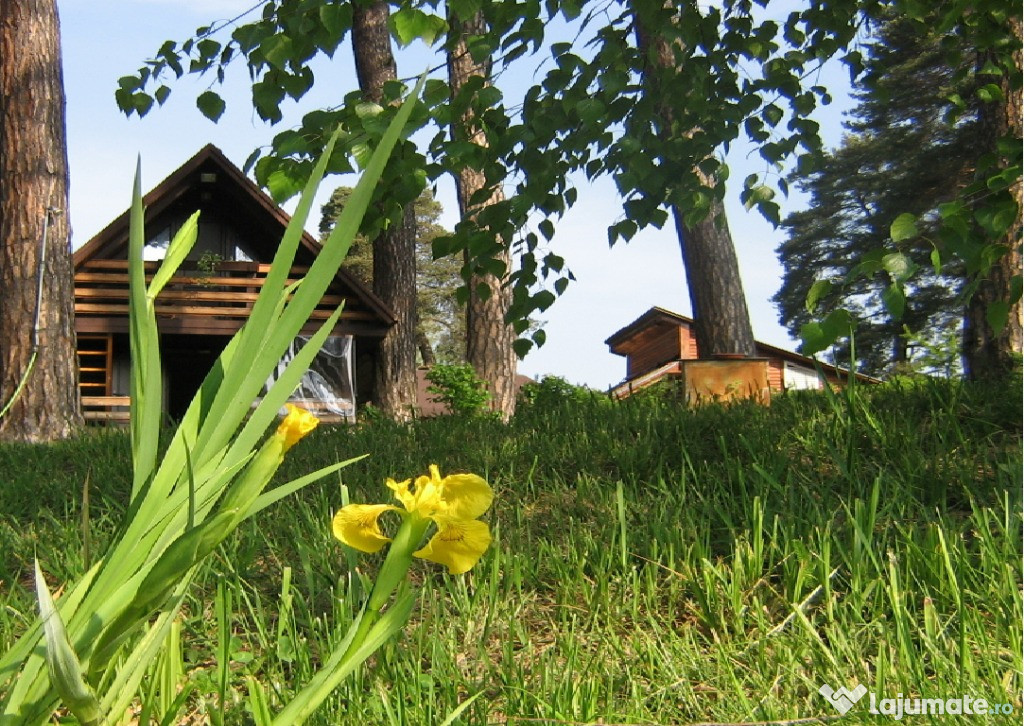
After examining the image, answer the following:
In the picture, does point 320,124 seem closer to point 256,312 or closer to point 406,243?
point 256,312

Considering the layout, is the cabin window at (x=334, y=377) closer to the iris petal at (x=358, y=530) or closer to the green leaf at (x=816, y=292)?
the green leaf at (x=816, y=292)

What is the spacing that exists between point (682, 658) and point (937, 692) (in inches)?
19.0

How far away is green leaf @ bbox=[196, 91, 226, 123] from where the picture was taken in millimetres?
3562

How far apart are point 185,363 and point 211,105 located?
17.8 m

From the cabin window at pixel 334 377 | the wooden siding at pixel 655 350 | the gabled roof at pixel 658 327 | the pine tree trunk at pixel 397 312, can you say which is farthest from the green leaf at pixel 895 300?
the wooden siding at pixel 655 350

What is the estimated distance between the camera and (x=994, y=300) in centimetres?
614

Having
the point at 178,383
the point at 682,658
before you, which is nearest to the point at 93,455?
the point at 682,658

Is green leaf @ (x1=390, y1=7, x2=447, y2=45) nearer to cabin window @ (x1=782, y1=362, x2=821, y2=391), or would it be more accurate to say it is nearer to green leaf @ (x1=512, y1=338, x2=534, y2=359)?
green leaf @ (x1=512, y1=338, x2=534, y2=359)

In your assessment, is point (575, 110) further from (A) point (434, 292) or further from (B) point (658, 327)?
(A) point (434, 292)

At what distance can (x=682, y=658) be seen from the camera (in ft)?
6.20

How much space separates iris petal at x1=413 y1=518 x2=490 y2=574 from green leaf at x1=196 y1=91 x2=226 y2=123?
3.02 m

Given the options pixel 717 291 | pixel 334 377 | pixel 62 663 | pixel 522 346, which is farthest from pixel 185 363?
pixel 62 663

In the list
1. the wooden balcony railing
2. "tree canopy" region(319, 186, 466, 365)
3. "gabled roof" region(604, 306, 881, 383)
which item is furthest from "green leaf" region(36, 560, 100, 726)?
"tree canopy" region(319, 186, 466, 365)

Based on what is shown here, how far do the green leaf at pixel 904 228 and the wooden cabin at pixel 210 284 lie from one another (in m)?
12.4
